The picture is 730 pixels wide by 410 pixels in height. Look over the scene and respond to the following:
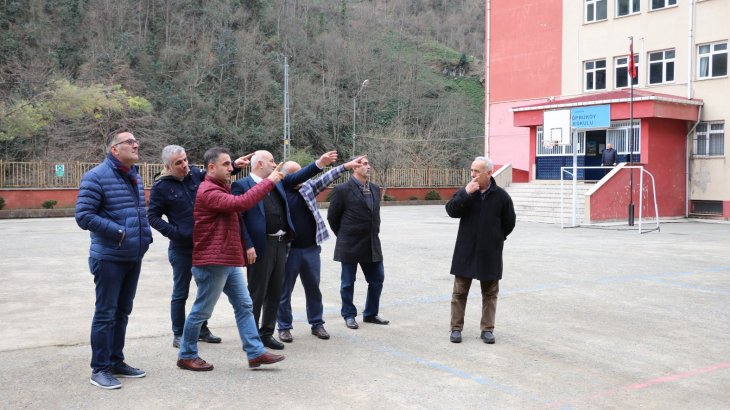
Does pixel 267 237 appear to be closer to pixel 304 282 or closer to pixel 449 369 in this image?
pixel 304 282

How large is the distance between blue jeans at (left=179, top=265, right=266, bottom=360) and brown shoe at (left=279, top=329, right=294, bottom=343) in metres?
1.02

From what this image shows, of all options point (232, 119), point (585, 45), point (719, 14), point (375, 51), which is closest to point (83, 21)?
point (232, 119)

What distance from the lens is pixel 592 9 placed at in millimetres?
32250

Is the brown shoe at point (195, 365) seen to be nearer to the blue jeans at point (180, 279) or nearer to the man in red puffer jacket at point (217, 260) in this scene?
the man in red puffer jacket at point (217, 260)

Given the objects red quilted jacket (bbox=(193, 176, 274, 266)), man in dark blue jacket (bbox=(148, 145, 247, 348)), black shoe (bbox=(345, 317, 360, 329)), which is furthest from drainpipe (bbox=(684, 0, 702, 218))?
red quilted jacket (bbox=(193, 176, 274, 266))

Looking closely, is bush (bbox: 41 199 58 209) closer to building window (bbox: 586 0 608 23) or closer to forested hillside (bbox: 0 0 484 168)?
forested hillside (bbox: 0 0 484 168)

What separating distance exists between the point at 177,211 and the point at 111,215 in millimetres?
947

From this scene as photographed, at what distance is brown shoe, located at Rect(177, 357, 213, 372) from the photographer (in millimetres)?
5543

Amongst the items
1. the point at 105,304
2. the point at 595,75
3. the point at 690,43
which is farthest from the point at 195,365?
the point at 595,75

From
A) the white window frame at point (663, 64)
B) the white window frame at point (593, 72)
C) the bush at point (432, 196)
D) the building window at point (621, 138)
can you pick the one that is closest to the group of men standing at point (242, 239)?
the building window at point (621, 138)

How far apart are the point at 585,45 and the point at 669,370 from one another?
1150 inches

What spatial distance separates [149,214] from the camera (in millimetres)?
6141

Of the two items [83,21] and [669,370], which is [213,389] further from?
[83,21]

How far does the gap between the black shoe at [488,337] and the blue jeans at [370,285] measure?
4.05 ft
